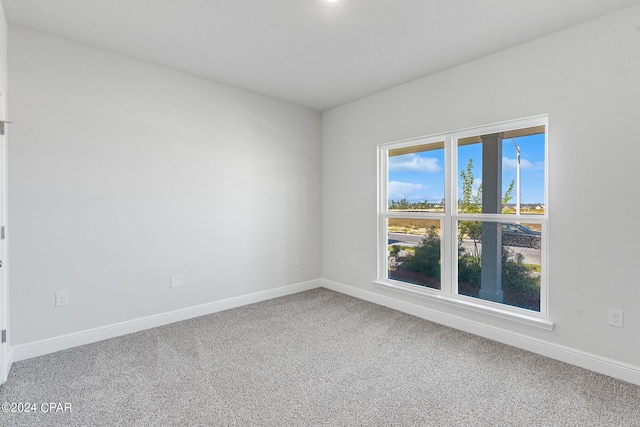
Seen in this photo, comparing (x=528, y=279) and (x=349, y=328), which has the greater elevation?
(x=528, y=279)

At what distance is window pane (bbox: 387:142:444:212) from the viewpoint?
347 cm

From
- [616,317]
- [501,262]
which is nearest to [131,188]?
[501,262]

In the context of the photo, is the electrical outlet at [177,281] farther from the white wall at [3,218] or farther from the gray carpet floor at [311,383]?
the white wall at [3,218]

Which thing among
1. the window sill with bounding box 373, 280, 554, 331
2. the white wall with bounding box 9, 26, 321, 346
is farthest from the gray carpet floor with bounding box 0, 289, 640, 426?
the white wall with bounding box 9, 26, 321, 346

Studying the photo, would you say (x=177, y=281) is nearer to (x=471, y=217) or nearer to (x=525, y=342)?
(x=471, y=217)

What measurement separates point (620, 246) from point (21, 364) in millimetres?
4495

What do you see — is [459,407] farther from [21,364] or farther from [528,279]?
[21,364]

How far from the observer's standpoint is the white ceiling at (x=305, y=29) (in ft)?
7.29

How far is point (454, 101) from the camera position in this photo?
316cm

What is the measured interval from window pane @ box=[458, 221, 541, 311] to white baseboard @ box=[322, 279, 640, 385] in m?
0.27

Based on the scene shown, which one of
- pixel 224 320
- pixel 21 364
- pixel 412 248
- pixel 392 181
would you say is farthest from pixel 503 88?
pixel 21 364

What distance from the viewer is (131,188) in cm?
302

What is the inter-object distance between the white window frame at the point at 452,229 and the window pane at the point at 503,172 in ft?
0.20

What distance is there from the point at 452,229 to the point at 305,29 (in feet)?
7.67
